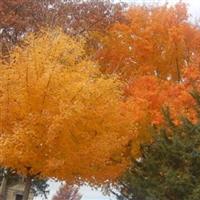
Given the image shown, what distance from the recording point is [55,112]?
19906 mm

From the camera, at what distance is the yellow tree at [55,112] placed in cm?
1983

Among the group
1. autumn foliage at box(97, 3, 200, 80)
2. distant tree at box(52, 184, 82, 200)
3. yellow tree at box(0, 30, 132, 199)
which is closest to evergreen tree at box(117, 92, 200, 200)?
yellow tree at box(0, 30, 132, 199)

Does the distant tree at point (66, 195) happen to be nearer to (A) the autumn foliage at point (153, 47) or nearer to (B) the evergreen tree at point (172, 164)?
(A) the autumn foliage at point (153, 47)

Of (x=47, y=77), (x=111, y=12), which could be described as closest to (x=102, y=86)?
(x=47, y=77)

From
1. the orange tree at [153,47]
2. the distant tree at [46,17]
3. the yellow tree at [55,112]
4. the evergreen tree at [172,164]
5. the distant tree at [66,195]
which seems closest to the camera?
the evergreen tree at [172,164]

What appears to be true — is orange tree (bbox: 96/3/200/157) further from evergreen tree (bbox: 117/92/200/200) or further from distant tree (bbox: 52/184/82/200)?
distant tree (bbox: 52/184/82/200)

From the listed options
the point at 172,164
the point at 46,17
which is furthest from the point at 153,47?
the point at 172,164

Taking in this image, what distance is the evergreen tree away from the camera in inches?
757

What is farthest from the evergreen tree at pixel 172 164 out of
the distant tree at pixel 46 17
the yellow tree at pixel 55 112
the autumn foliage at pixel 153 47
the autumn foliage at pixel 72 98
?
the distant tree at pixel 46 17

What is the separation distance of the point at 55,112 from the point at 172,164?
15.8 ft

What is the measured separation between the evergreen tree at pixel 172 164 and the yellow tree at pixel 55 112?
5.85ft

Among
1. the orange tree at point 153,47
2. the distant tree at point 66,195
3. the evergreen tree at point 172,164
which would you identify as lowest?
the evergreen tree at point 172,164

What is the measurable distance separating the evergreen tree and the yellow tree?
5.85ft

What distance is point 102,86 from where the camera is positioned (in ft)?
68.2
